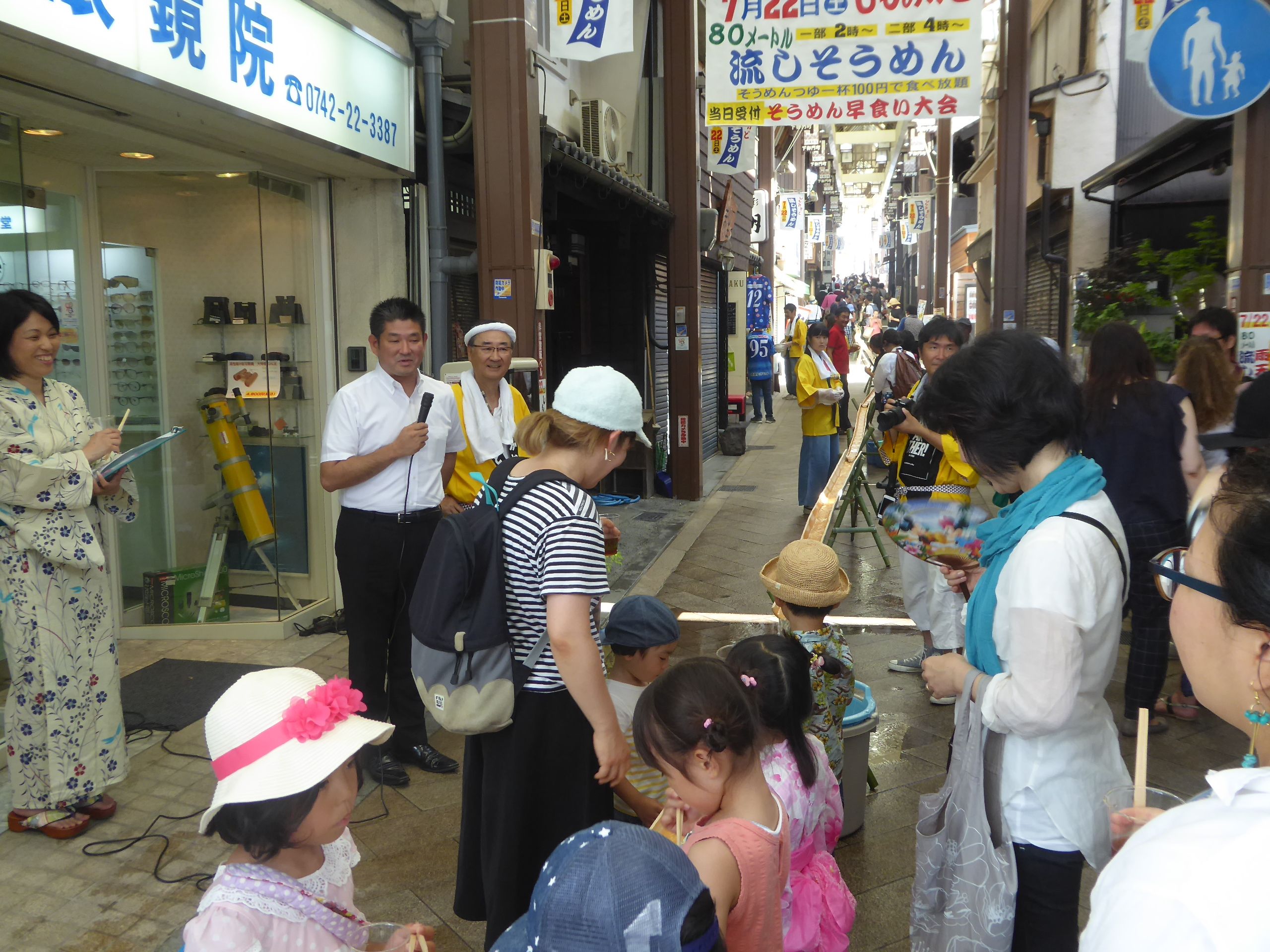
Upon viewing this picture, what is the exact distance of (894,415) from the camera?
512 centimetres

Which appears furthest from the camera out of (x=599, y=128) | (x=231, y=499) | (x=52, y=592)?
(x=599, y=128)

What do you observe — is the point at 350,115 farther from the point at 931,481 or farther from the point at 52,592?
the point at 931,481

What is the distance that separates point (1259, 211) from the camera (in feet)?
22.7

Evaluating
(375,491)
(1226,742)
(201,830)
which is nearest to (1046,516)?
(201,830)

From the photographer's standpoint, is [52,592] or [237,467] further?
[237,467]

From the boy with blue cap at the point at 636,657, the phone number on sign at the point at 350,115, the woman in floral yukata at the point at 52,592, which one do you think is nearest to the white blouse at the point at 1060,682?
the boy with blue cap at the point at 636,657

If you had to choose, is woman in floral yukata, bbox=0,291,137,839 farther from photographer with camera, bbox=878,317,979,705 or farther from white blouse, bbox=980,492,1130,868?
photographer with camera, bbox=878,317,979,705

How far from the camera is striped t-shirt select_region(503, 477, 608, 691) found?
2410 mm

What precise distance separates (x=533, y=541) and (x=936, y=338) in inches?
138

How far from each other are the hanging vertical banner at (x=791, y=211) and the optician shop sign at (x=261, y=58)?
20.6 m

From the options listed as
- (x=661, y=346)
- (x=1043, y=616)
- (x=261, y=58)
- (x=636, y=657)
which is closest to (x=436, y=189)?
(x=261, y=58)

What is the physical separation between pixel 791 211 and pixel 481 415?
76.5 ft

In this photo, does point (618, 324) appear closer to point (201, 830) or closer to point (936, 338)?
point (936, 338)

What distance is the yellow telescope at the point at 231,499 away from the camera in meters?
6.07
